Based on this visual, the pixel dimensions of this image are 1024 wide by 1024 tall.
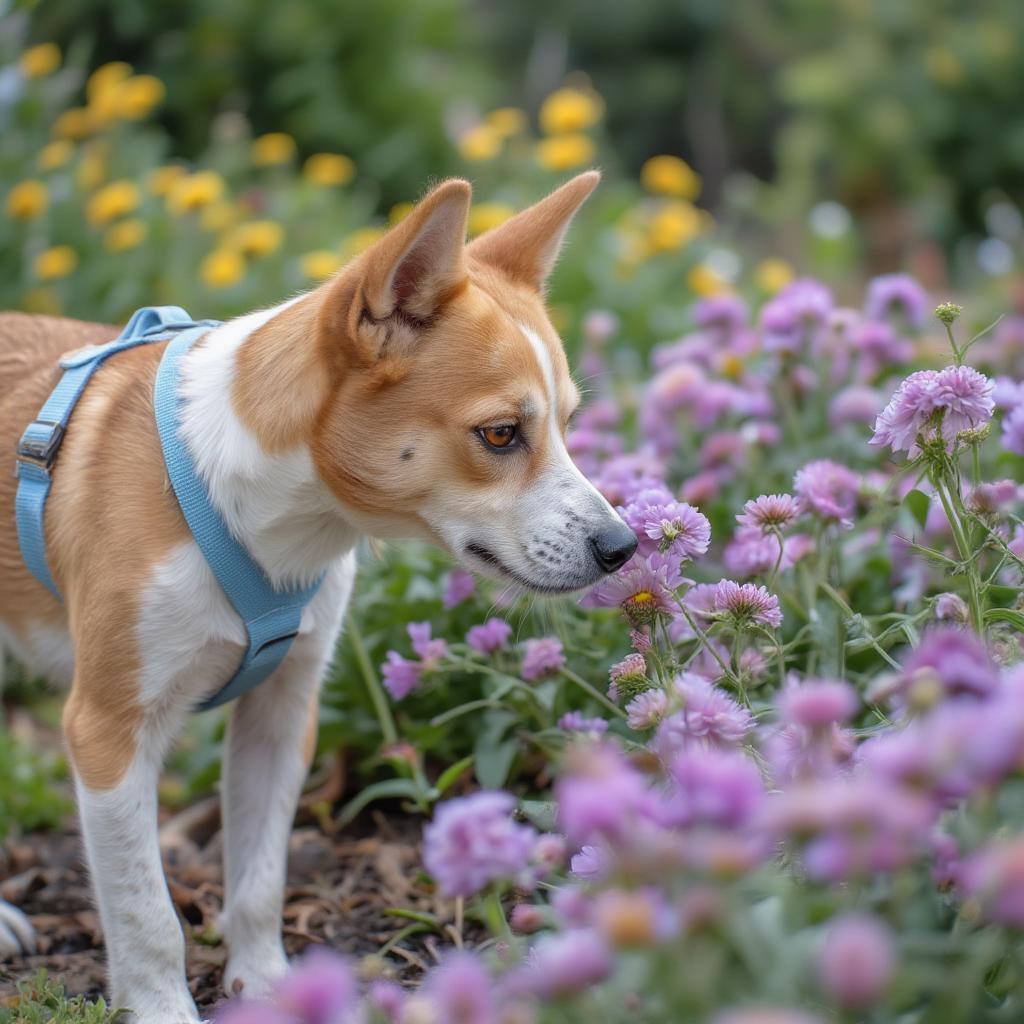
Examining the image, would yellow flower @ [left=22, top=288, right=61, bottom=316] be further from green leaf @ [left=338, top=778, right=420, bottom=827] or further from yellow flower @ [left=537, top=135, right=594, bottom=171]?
green leaf @ [left=338, top=778, right=420, bottom=827]

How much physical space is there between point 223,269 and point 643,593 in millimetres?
3585

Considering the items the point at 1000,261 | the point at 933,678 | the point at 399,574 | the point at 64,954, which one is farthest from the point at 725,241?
the point at 933,678

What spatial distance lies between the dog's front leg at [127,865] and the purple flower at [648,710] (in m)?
1.10

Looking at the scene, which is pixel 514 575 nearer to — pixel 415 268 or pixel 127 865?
pixel 415 268

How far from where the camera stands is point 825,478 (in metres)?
3.07

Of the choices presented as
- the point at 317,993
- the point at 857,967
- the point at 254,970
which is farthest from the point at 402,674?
the point at 857,967

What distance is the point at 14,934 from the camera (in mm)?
3201

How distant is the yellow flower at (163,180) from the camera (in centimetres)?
647

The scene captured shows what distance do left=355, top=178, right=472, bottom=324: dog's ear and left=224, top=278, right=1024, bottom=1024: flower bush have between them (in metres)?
0.62

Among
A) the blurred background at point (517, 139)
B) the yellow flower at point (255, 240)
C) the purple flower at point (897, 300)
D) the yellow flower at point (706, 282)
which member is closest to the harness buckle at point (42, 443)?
the blurred background at point (517, 139)

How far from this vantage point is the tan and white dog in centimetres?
268

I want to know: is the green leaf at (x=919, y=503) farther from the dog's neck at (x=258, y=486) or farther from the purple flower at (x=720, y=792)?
the purple flower at (x=720, y=792)

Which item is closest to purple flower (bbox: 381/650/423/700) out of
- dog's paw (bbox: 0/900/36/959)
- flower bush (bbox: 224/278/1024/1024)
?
flower bush (bbox: 224/278/1024/1024)

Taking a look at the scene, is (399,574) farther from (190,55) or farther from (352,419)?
(190,55)
